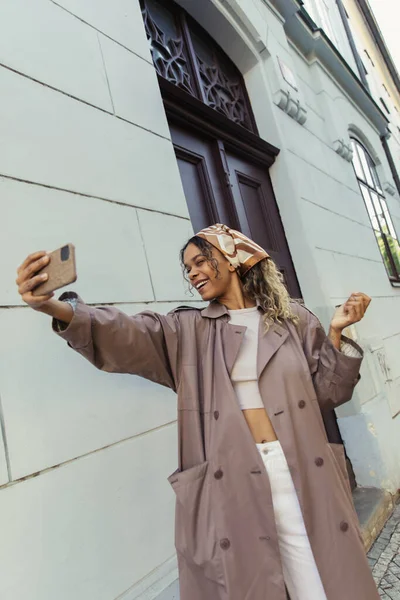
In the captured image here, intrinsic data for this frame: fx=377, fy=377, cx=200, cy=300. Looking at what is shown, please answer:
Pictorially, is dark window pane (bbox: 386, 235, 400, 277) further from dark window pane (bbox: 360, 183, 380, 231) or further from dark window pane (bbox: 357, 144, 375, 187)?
dark window pane (bbox: 357, 144, 375, 187)

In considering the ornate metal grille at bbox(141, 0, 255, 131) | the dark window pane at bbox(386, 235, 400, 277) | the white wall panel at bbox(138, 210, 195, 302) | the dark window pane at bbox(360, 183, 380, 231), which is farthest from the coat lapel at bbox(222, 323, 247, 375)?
the dark window pane at bbox(386, 235, 400, 277)

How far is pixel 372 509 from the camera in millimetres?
2914

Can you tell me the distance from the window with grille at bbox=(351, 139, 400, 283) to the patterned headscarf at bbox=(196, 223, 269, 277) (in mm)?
4609

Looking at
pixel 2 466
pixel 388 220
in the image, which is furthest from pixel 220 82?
pixel 388 220

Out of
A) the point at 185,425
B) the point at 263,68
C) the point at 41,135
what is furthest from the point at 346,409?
the point at 263,68

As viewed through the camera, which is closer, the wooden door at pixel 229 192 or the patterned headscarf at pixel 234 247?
the patterned headscarf at pixel 234 247

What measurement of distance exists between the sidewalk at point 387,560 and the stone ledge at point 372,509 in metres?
0.04

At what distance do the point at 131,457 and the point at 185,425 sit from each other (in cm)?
54

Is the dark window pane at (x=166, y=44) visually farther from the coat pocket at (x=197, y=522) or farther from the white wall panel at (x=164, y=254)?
the coat pocket at (x=197, y=522)

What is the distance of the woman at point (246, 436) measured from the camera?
1.09 m

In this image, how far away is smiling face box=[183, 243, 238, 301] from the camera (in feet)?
4.54

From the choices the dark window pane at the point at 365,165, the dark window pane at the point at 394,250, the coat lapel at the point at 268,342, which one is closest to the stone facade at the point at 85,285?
the coat lapel at the point at 268,342

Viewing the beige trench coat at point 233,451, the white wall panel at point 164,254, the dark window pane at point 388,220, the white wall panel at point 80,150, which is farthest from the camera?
the dark window pane at point 388,220

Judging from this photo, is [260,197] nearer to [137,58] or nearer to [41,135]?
[137,58]
